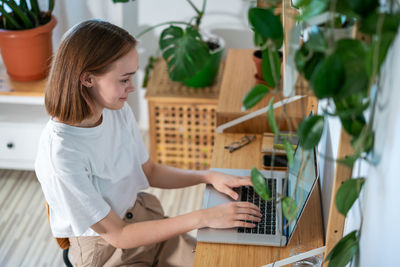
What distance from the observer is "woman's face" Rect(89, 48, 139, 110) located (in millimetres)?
1459

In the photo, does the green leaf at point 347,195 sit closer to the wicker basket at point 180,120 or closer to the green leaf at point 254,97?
the green leaf at point 254,97

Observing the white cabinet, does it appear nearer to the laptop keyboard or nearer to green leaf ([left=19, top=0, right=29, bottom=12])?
green leaf ([left=19, top=0, right=29, bottom=12])

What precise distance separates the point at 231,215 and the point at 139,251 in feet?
1.13

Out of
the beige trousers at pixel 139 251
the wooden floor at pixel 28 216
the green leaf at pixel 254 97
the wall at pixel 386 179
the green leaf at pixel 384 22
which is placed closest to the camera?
the green leaf at pixel 384 22

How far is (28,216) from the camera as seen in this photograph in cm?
265

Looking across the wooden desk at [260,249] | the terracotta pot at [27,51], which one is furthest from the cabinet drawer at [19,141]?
the wooden desk at [260,249]

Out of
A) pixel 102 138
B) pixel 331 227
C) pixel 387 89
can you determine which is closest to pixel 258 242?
pixel 331 227

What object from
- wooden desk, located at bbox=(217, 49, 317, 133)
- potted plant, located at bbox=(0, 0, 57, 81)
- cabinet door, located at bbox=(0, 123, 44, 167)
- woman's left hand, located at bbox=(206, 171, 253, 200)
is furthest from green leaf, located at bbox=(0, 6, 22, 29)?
woman's left hand, located at bbox=(206, 171, 253, 200)

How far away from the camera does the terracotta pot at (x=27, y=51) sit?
8.48 feet

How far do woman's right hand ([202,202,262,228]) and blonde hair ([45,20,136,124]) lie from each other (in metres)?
0.47

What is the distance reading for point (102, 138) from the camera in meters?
1.58

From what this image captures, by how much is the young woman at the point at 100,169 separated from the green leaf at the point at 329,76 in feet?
2.65

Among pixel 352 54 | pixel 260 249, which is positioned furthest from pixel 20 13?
pixel 352 54

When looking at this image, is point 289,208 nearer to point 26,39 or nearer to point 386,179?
point 386,179
